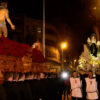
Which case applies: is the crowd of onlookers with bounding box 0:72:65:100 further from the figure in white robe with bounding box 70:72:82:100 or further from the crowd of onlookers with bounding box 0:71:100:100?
the figure in white robe with bounding box 70:72:82:100

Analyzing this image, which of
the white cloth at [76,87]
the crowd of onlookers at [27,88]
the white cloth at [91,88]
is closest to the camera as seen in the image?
the crowd of onlookers at [27,88]

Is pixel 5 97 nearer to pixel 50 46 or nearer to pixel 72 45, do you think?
pixel 72 45

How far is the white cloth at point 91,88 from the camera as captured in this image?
33.2 feet

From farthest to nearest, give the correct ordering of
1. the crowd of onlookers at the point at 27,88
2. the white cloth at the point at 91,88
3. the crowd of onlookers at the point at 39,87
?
1. the white cloth at the point at 91,88
2. the crowd of onlookers at the point at 39,87
3. the crowd of onlookers at the point at 27,88

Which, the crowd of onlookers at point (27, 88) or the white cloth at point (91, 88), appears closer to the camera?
the crowd of onlookers at point (27, 88)

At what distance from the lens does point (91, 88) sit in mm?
10148

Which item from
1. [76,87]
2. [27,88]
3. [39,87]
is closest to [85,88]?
[76,87]

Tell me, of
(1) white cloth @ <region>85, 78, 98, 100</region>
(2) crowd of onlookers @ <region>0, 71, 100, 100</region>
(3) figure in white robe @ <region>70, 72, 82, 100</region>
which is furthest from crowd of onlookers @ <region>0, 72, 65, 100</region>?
(1) white cloth @ <region>85, 78, 98, 100</region>

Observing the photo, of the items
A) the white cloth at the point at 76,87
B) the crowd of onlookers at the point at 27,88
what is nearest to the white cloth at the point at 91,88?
the white cloth at the point at 76,87

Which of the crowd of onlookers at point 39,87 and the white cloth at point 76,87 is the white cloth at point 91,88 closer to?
the crowd of onlookers at point 39,87

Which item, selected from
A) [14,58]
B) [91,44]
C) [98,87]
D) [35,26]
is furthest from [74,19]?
[14,58]

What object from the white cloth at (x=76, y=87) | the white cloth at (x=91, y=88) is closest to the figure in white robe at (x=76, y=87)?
the white cloth at (x=76, y=87)

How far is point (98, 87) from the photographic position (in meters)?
10.8

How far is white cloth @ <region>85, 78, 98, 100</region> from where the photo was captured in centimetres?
1013
